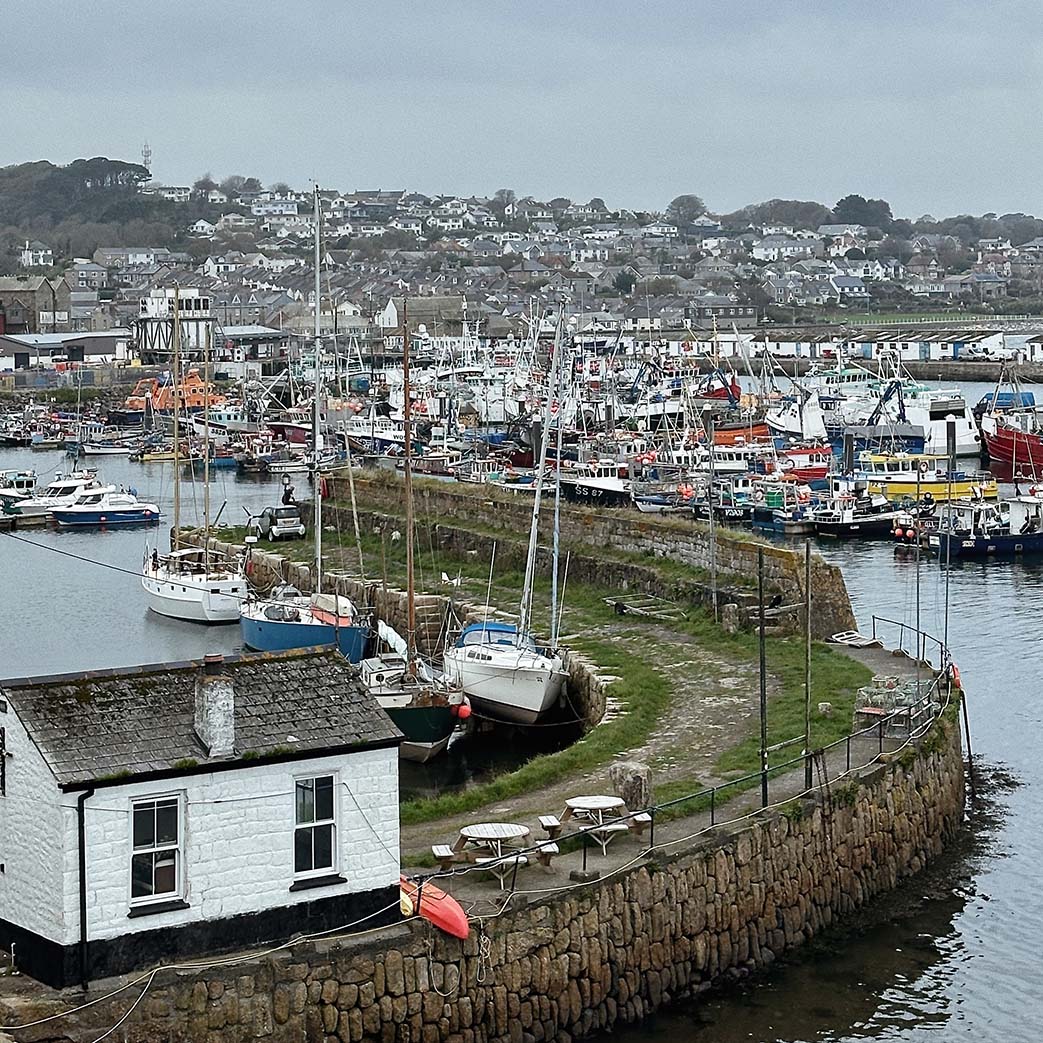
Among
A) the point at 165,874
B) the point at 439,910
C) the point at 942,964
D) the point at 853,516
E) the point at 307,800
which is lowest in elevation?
the point at 942,964

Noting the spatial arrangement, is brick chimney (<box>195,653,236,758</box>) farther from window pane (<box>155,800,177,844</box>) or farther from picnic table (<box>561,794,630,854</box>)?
picnic table (<box>561,794,630,854</box>)

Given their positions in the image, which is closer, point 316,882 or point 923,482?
point 316,882

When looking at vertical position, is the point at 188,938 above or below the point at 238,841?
below

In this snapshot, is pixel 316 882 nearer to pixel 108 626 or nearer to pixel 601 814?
pixel 601 814

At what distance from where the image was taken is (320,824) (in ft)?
62.4

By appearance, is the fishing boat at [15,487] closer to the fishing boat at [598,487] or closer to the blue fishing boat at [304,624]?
the fishing boat at [598,487]

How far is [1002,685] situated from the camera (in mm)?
40969

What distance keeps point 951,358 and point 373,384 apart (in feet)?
212

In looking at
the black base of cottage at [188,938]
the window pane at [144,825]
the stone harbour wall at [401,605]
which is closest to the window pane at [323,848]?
the black base of cottage at [188,938]

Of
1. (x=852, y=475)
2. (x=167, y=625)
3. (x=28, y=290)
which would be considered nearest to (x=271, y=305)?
(x=28, y=290)

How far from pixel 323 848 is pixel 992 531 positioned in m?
48.0

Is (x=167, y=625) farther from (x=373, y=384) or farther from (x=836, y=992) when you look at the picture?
(x=373, y=384)

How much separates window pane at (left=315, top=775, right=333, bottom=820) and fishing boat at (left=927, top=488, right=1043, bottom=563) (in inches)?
1755

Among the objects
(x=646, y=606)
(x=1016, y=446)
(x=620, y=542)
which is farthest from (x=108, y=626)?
(x=1016, y=446)
